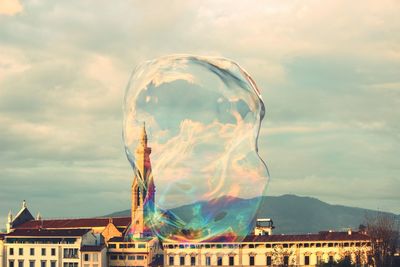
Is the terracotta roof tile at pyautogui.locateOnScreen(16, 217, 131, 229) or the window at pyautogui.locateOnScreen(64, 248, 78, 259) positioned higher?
the terracotta roof tile at pyautogui.locateOnScreen(16, 217, 131, 229)

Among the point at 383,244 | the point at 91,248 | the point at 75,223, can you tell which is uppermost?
the point at 75,223

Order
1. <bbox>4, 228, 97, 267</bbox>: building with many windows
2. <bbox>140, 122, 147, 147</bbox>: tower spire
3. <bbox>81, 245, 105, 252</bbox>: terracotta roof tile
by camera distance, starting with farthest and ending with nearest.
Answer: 1. <bbox>4, 228, 97, 267</bbox>: building with many windows
2. <bbox>81, 245, 105, 252</bbox>: terracotta roof tile
3. <bbox>140, 122, 147, 147</bbox>: tower spire

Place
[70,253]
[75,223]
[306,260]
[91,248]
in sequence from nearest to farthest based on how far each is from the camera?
[306,260] < [91,248] < [70,253] < [75,223]

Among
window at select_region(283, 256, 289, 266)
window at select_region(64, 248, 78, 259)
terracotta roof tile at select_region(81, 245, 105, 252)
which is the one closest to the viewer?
window at select_region(283, 256, 289, 266)

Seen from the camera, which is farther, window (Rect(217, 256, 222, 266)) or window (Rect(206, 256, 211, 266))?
window (Rect(217, 256, 222, 266))

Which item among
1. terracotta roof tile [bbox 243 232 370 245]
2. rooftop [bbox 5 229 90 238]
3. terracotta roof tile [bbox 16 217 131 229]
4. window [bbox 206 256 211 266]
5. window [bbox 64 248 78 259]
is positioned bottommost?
window [bbox 206 256 211 266]

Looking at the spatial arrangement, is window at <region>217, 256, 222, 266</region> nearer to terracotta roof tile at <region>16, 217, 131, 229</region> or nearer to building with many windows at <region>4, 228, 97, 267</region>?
building with many windows at <region>4, 228, 97, 267</region>

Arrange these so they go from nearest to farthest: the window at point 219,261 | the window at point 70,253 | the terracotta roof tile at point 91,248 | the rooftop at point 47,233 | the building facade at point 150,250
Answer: the building facade at point 150,250 < the terracotta roof tile at point 91,248 < the window at point 219,261 < the window at point 70,253 < the rooftop at point 47,233

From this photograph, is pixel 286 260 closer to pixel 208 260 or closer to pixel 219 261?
pixel 219 261

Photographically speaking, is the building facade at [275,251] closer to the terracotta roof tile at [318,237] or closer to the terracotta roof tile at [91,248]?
the terracotta roof tile at [318,237]

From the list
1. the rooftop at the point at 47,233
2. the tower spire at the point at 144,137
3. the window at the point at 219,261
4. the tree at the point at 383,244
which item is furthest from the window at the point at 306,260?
the tower spire at the point at 144,137

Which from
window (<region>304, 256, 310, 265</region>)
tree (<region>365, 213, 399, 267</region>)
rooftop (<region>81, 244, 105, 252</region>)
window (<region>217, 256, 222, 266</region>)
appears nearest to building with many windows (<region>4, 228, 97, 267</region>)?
rooftop (<region>81, 244, 105, 252</region>)

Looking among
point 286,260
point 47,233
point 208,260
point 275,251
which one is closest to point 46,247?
point 47,233

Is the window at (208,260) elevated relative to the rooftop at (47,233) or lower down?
lower down
